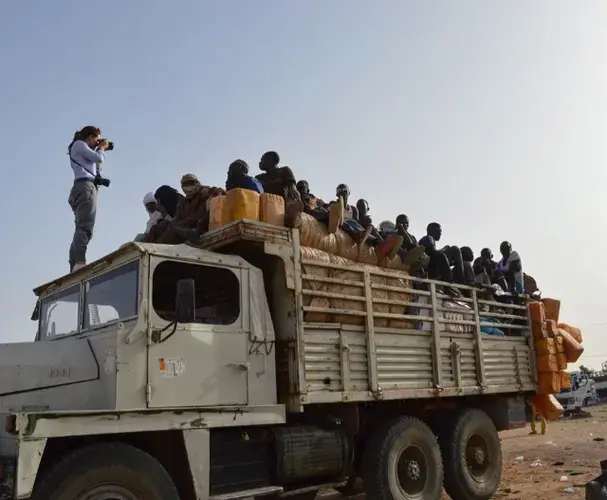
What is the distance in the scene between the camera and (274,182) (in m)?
6.46

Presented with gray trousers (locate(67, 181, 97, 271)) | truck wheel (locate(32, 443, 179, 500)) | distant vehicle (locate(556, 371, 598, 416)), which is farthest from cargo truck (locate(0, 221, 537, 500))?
distant vehicle (locate(556, 371, 598, 416))

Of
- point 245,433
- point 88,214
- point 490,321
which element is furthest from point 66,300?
point 490,321

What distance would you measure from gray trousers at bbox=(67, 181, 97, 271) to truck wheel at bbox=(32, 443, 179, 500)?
2.41 metres

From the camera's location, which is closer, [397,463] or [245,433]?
[245,433]

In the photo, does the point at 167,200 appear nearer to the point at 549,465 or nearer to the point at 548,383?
the point at 548,383

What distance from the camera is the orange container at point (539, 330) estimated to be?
8398 mm

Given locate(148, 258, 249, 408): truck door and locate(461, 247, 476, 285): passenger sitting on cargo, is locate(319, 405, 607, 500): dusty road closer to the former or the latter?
locate(461, 247, 476, 285): passenger sitting on cargo

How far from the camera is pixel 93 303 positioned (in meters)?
5.23

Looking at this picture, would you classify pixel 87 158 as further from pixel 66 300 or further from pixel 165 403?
pixel 165 403

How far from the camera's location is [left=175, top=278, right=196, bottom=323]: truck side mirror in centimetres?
467

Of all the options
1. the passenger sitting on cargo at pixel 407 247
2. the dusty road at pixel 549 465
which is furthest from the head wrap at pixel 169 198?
the dusty road at pixel 549 465

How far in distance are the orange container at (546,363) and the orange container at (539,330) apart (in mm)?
251

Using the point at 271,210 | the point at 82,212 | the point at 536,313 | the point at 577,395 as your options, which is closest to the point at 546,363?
the point at 536,313

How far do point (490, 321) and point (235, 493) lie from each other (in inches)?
169
